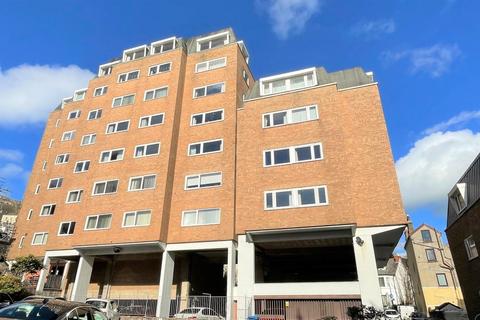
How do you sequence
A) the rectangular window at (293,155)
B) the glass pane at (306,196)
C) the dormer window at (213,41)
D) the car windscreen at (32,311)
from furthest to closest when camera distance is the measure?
1. the dormer window at (213,41)
2. the rectangular window at (293,155)
3. the glass pane at (306,196)
4. the car windscreen at (32,311)

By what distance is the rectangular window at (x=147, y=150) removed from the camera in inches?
1054

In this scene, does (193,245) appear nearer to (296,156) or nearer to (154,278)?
(154,278)

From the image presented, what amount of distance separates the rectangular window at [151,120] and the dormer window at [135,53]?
27.3 feet

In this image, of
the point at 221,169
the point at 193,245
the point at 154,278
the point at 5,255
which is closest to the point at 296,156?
the point at 221,169

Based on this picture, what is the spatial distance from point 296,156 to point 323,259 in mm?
9561

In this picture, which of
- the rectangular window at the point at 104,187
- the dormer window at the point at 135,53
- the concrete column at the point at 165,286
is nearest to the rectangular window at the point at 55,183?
the rectangular window at the point at 104,187

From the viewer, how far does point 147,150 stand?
27.1 meters

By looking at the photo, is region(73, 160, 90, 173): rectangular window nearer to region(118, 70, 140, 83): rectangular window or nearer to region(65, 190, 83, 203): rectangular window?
region(65, 190, 83, 203): rectangular window

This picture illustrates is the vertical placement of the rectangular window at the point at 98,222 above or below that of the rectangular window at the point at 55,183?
below

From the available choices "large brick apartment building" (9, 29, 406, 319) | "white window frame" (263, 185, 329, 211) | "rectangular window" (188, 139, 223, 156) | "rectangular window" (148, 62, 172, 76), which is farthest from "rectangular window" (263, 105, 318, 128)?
"rectangular window" (148, 62, 172, 76)

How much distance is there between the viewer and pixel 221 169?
2464 centimetres

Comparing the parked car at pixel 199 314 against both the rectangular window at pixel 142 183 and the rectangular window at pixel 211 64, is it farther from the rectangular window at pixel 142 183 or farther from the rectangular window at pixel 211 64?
the rectangular window at pixel 211 64

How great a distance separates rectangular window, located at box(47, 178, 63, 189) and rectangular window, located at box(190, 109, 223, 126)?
16083 millimetres

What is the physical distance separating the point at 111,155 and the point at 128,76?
8615 mm
